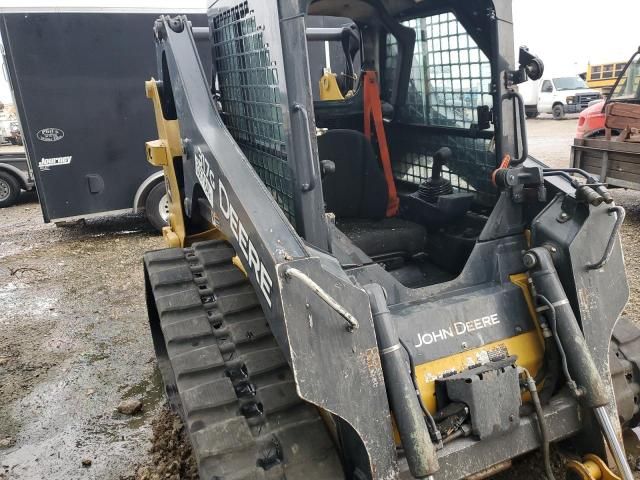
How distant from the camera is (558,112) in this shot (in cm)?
2244

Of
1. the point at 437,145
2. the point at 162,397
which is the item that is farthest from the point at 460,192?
the point at 162,397

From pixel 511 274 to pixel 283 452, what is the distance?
4.19ft

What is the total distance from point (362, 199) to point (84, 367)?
7.83 ft

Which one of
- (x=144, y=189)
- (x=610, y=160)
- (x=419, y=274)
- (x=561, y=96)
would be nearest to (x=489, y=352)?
(x=419, y=274)

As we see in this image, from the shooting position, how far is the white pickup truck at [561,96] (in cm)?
2173

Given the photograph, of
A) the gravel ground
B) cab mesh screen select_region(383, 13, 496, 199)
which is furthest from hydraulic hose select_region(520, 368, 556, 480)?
cab mesh screen select_region(383, 13, 496, 199)

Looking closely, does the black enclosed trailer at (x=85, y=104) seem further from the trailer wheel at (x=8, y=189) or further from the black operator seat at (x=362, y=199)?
the black operator seat at (x=362, y=199)

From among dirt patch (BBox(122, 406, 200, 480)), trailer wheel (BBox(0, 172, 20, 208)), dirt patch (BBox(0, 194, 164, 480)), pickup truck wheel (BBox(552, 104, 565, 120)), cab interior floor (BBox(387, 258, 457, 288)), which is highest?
cab interior floor (BBox(387, 258, 457, 288))

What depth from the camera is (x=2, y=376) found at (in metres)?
4.19

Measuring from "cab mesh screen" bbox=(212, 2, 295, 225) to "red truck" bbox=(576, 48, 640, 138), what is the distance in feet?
20.6

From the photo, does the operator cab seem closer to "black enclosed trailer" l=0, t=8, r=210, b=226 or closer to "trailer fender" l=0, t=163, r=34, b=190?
"black enclosed trailer" l=0, t=8, r=210, b=226

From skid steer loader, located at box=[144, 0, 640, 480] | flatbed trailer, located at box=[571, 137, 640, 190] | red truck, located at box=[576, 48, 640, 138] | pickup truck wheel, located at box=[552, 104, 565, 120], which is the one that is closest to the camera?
skid steer loader, located at box=[144, 0, 640, 480]

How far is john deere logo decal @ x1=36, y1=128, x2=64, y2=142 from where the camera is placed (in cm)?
714

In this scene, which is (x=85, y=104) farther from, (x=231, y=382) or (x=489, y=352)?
(x=489, y=352)
